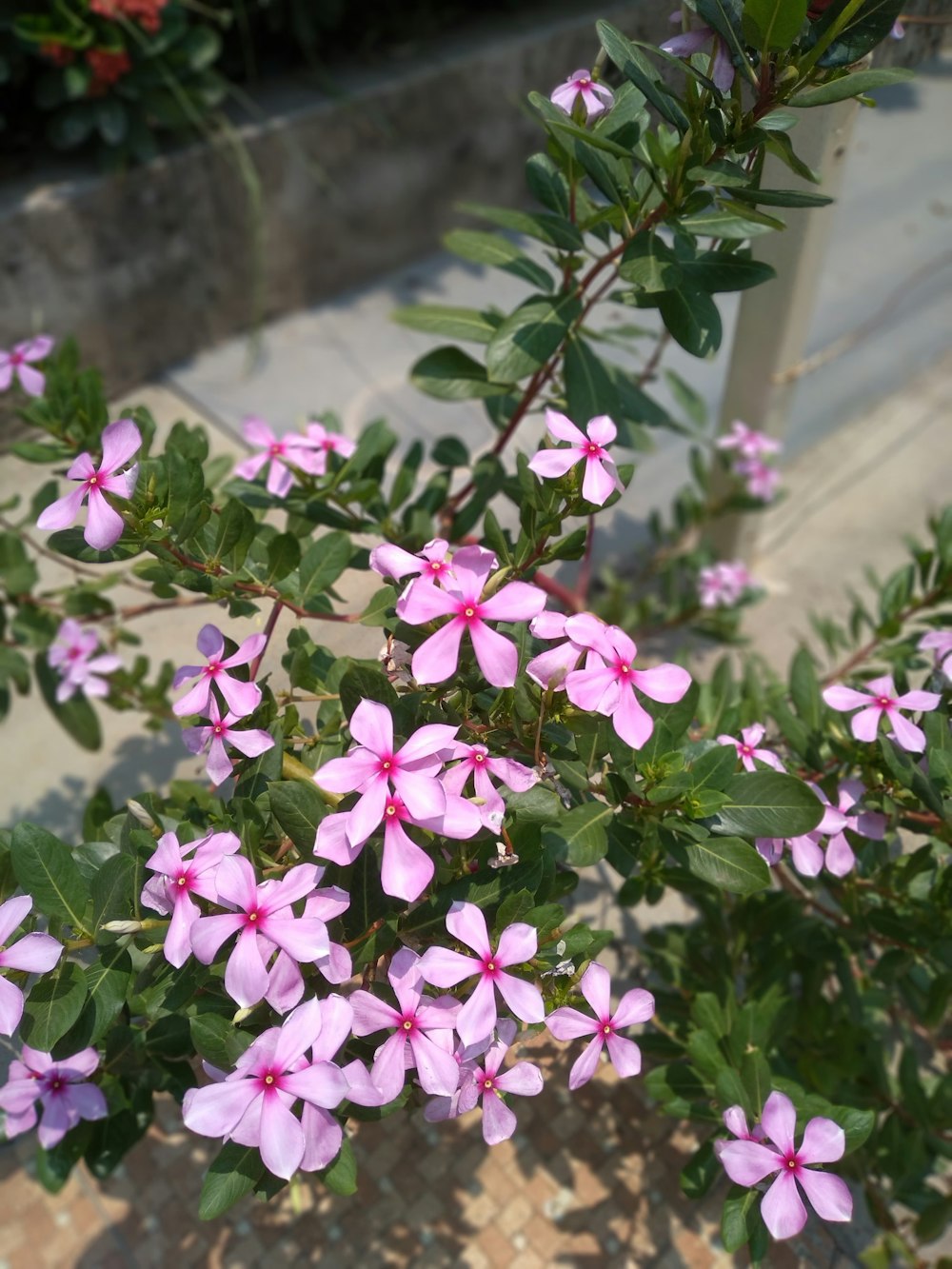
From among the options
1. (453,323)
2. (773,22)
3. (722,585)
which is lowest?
(722,585)

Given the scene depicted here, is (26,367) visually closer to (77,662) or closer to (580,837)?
(77,662)

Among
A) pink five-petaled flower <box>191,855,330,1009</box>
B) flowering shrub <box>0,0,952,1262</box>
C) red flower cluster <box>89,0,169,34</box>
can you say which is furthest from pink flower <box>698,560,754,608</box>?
red flower cluster <box>89,0,169,34</box>

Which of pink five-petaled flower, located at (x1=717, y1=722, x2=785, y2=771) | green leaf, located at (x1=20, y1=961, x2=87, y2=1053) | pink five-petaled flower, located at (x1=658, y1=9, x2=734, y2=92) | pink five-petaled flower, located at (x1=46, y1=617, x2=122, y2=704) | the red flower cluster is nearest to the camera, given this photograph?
green leaf, located at (x1=20, y1=961, x2=87, y2=1053)

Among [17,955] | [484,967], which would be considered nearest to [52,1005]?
[17,955]

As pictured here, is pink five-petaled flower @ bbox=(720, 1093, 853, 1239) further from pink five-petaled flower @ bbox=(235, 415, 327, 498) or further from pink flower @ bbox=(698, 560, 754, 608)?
pink flower @ bbox=(698, 560, 754, 608)

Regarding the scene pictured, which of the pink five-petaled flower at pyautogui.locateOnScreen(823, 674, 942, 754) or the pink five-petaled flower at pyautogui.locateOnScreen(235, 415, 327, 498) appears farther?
the pink five-petaled flower at pyautogui.locateOnScreen(235, 415, 327, 498)

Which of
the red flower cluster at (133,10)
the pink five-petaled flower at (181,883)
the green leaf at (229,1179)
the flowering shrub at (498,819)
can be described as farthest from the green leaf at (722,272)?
the red flower cluster at (133,10)
